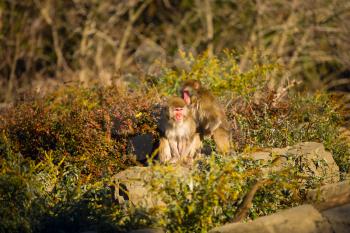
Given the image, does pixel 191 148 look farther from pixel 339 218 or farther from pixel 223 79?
pixel 223 79

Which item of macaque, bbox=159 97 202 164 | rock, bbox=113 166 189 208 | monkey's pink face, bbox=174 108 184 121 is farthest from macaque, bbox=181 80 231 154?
rock, bbox=113 166 189 208

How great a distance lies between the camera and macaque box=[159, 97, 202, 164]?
8.28 metres

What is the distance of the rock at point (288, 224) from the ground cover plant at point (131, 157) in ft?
1.13

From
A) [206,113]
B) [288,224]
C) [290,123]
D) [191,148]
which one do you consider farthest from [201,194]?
[290,123]

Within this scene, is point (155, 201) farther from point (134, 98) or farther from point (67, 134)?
point (134, 98)

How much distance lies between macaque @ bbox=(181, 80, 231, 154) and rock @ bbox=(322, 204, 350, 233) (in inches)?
98.2

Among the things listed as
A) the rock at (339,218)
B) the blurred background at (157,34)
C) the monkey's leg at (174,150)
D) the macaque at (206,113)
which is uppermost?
the blurred background at (157,34)

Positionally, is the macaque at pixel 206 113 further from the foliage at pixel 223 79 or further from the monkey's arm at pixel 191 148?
the foliage at pixel 223 79

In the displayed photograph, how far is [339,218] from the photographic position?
242 inches

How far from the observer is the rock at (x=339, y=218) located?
6.09m

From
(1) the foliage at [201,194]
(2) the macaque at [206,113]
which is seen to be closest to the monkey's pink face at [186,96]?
(2) the macaque at [206,113]

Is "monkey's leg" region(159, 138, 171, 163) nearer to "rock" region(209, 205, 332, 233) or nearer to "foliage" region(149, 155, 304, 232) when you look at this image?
"foliage" region(149, 155, 304, 232)

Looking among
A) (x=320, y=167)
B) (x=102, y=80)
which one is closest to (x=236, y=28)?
(x=102, y=80)

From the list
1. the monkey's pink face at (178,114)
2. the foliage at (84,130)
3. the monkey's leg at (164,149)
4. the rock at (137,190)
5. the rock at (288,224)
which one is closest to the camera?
the rock at (288,224)
